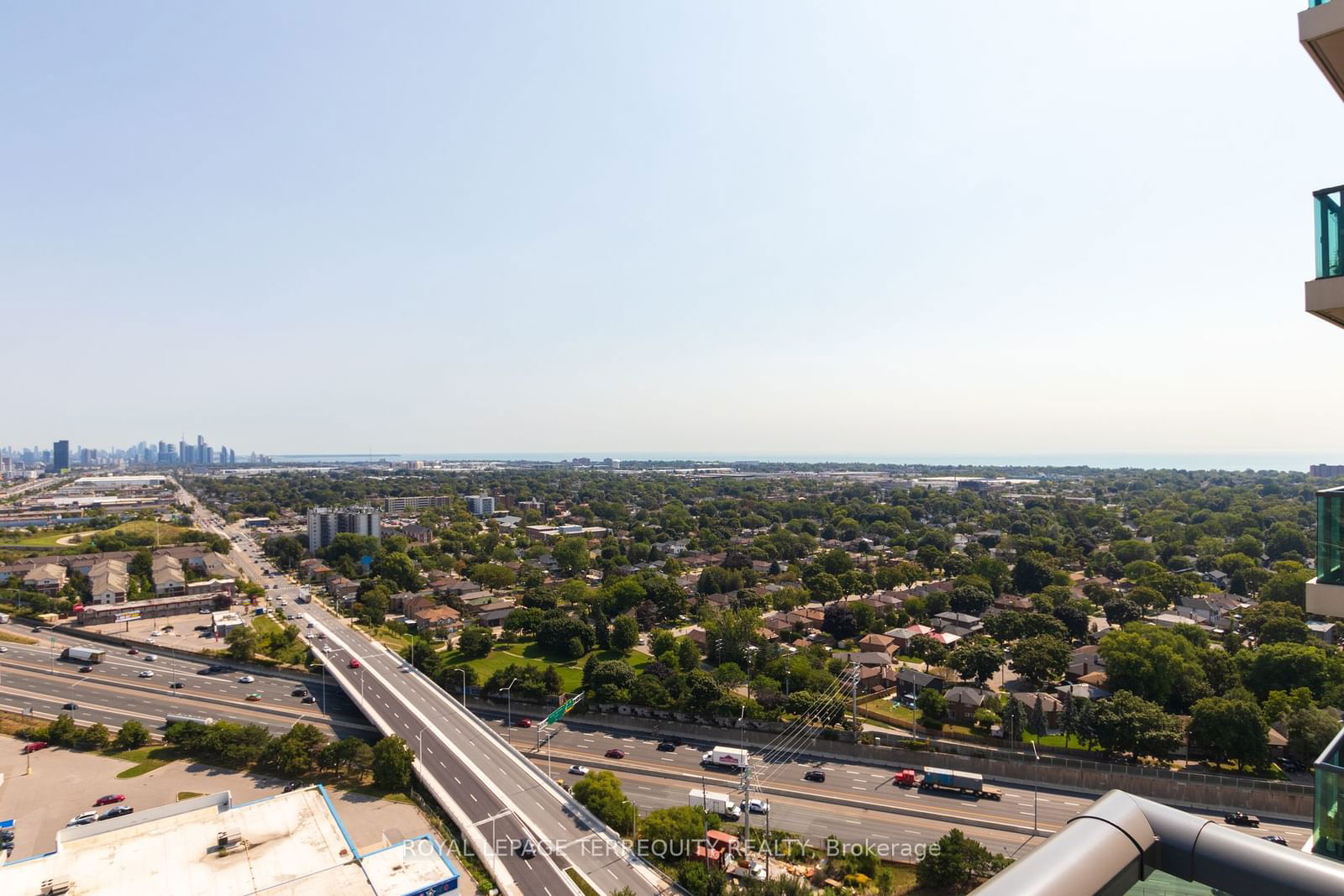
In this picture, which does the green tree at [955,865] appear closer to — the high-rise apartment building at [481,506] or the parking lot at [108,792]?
the parking lot at [108,792]

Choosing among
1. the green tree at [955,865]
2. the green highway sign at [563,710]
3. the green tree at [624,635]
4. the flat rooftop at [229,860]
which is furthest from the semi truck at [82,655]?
the green tree at [955,865]

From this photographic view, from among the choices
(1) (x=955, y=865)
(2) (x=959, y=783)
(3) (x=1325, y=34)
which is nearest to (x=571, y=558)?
(2) (x=959, y=783)

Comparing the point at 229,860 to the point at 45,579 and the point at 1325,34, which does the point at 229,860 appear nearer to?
the point at 1325,34

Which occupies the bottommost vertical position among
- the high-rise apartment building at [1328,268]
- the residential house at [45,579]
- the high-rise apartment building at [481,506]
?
the residential house at [45,579]

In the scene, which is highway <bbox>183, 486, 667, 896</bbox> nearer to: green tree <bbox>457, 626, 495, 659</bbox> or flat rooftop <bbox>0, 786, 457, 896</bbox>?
flat rooftop <bbox>0, 786, 457, 896</bbox>

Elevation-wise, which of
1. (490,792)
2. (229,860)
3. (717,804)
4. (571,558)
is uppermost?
(571,558)

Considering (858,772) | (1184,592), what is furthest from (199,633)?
(1184,592)
